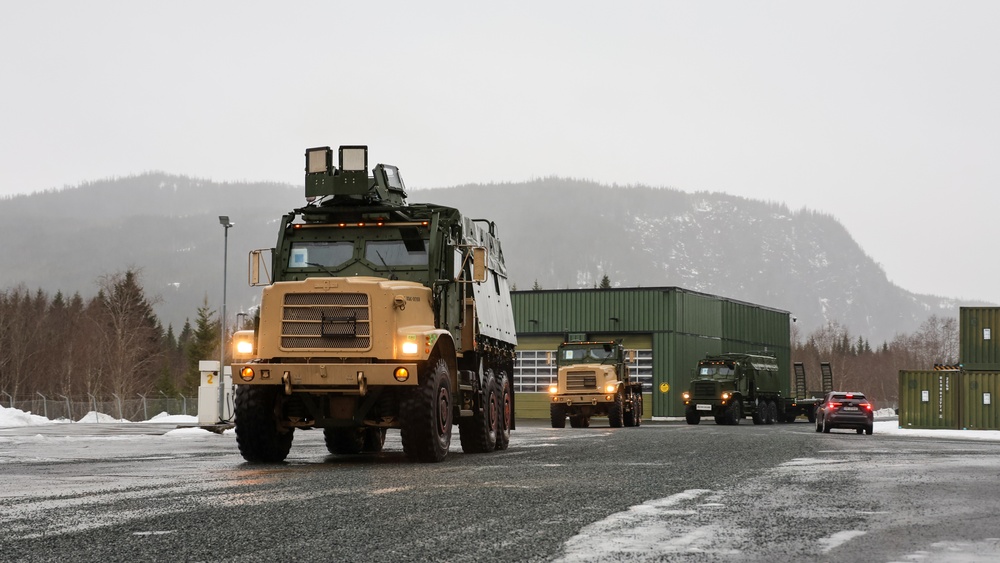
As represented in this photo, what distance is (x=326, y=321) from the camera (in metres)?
15.8

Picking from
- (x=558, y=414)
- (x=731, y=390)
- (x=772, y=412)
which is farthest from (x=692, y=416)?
(x=558, y=414)

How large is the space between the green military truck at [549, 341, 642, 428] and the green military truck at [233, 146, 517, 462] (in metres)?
21.4

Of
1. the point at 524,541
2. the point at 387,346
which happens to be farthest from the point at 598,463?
the point at 524,541

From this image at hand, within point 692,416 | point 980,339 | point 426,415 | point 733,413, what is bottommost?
point 692,416

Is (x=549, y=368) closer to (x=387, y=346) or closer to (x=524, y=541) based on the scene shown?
(x=387, y=346)

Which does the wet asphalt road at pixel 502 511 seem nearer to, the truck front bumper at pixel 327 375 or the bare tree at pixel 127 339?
the truck front bumper at pixel 327 375

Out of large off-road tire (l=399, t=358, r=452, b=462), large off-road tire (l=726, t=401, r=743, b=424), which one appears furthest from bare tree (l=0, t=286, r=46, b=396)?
large off-road tire (l=399, t=358, r=452, b=462)

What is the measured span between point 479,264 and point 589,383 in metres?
24.1

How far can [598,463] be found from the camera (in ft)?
52.9

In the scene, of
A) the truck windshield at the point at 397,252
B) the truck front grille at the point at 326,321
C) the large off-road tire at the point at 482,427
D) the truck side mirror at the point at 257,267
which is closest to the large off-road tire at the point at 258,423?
the truck front grille at the point at 326,321

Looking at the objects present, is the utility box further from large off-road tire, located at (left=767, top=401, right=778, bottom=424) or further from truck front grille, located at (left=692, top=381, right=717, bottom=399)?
large off-road tire, located at (left=767, top=401, right=778, bottom=424)

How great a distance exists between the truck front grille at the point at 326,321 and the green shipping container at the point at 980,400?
4154 cm

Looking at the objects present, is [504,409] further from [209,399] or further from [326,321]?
[209,399]

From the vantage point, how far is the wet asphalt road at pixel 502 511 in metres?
7.13
